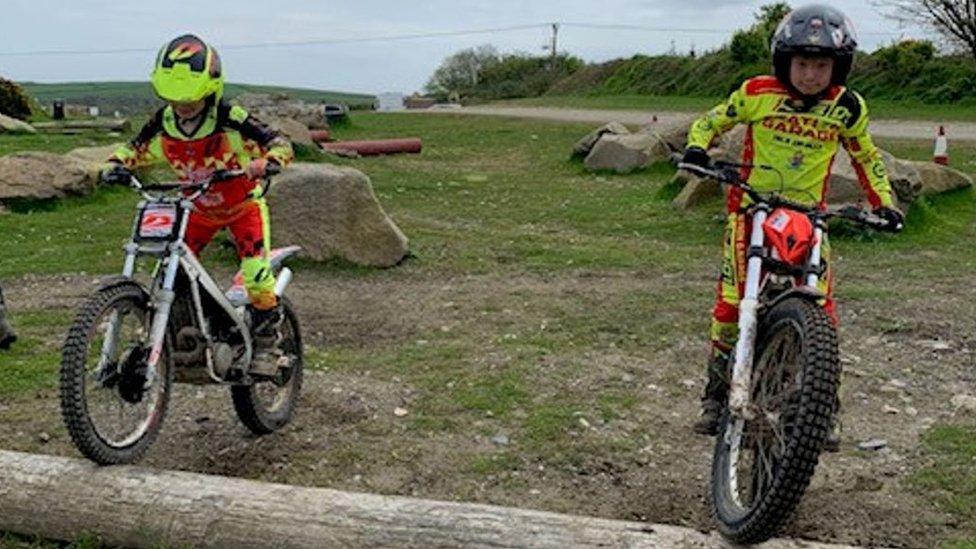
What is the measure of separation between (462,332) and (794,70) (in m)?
3.63

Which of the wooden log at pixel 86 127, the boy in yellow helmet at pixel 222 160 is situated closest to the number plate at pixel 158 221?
the boy in yellow helmet at pixel 222 160

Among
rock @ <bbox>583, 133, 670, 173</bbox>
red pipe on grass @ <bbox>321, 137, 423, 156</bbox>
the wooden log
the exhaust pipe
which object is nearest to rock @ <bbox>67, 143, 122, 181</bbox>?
red pipe on grass @ <bbox>321, 137, 423, 156</bbox>

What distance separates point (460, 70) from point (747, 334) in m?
65.8

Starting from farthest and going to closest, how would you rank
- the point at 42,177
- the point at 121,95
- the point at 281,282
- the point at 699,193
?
1. the point at 121,95
2. the point at 42,177
3. the point at 699,193
4. the point at 281,282

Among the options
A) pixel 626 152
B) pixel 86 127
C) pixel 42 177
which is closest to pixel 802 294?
pixel 42 177

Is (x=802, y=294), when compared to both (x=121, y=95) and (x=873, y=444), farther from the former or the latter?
(x=121, y=95)

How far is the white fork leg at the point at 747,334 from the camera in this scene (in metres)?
Result: 4.34

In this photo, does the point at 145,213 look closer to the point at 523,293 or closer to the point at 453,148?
the point at 523,293

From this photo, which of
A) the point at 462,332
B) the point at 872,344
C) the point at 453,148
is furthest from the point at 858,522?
the point at 453,148

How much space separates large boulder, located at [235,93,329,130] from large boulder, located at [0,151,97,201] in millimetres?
11769

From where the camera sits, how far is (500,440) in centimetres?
568

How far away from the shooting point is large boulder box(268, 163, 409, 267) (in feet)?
33.1

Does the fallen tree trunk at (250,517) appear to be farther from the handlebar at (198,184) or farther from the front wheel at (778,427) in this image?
the handlebar at (198,184)

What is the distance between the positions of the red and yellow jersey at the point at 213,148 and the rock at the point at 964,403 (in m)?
3.87
